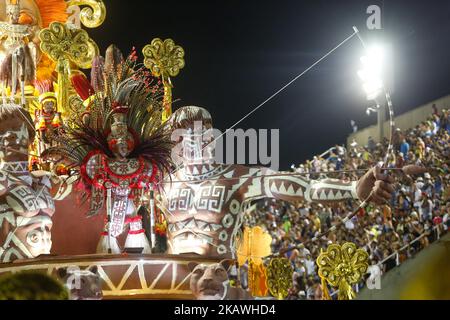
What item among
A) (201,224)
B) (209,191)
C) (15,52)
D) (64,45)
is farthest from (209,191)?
(15,52)

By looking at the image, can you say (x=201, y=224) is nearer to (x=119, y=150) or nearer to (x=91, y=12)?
(x=119, y=150)

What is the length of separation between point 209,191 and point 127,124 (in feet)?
2.25

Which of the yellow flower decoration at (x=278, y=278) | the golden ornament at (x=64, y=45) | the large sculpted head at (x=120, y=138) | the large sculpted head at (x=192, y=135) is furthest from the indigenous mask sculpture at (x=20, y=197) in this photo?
the yellow flower decoration at (x=278, y=278)

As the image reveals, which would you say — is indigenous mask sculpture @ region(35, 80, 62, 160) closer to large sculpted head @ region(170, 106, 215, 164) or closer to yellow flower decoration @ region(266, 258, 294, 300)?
large sculpted head @ region(170, 106, 215, 164)

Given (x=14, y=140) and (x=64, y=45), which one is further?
(x=64, y=45)

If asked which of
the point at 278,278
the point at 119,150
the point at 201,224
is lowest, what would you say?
the point at 278,278

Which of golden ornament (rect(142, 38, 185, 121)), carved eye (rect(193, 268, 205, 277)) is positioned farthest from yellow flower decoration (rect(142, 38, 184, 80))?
carved eye (rect(193, 268, 205, 277))

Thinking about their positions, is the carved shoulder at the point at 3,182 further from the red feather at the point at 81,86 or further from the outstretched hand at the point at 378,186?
the outstretched hand at the point at 378,186

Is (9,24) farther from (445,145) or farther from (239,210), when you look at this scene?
(445,145)

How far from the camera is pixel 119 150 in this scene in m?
5.41

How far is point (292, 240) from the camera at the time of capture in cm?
1023

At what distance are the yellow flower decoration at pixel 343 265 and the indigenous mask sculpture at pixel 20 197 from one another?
5.90ft

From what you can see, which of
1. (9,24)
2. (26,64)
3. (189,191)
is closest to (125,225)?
(189,191)

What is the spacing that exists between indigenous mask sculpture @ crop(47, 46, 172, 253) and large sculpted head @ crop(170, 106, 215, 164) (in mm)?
122
